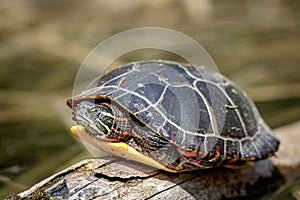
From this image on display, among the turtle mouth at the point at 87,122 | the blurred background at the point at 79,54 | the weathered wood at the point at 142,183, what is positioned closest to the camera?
the weathered wood at the point at 142,183

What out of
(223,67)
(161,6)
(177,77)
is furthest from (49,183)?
(161,6)

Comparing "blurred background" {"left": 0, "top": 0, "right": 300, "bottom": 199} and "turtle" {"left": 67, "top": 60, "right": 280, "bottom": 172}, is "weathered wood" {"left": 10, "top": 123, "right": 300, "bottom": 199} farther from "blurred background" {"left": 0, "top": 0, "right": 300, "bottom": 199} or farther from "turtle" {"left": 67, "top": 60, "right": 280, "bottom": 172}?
"blurred background" {"left": 0, "top": 0, "right": 300, "bottom": 199}

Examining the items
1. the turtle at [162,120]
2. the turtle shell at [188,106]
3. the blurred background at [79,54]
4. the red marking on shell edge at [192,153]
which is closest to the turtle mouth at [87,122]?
the turtle at [162,120]

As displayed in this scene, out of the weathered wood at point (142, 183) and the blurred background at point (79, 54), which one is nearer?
the weathered wood at point (142, 183)

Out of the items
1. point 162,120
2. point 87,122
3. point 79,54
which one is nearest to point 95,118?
point 87,122

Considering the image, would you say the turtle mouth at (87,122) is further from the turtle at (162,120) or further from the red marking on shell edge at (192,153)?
the red marking on shell edge at (192,153)

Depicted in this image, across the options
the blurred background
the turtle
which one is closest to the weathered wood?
the turtle
